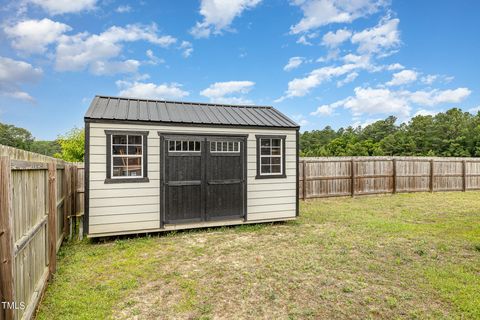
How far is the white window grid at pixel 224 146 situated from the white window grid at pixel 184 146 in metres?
0.33

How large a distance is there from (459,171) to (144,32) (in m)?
16.9

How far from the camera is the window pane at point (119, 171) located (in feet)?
18.4

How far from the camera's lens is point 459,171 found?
46.1ft

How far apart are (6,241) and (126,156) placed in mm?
3913

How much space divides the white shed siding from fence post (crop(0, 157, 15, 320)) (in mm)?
3660

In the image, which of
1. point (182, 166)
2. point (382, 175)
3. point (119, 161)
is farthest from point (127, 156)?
point (382, 175)

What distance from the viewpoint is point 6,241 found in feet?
6.24

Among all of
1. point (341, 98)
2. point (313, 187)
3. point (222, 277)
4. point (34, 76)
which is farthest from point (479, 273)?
point (341, 98)

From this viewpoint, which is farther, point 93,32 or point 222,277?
point 93,32

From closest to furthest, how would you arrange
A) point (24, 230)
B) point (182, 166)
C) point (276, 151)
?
1. point (24, 230)
2. point (182, 166)
3. point (276, 151)

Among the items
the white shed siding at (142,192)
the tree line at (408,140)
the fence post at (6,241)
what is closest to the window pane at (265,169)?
the white shed siding at (142,192)

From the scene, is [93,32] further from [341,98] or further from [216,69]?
[341,98]

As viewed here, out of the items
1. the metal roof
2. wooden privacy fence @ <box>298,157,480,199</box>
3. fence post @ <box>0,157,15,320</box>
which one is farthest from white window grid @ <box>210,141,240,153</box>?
wooden privacy fence @ <box>298,157,480,199</box>

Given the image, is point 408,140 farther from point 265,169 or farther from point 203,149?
point 203,149
